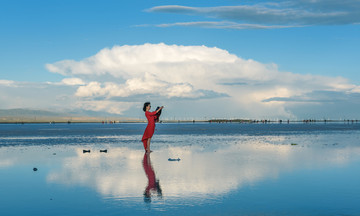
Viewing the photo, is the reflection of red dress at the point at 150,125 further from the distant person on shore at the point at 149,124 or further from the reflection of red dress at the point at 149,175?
the reflection of red dress at the point at 149,175

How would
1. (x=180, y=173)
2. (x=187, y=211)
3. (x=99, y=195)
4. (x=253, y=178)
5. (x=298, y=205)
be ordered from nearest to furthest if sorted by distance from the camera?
(x=187, y=211) < (x=298, y=205) < (x=99, y=195) < (x=253, y=178) < (x=180, y=173)

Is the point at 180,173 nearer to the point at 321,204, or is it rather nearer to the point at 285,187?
the point at 285,187

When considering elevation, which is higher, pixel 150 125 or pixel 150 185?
pixel 150 125

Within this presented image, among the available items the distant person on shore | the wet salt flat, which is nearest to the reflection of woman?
the wet salt flat

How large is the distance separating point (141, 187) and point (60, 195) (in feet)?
8.39

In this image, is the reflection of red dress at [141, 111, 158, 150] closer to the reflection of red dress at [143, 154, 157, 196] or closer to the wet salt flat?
the reflection of red dress at [143, 154, 157, 196]

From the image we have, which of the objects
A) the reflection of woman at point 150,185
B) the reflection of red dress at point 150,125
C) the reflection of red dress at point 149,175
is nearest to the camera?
the reflection of woman at point 150,185

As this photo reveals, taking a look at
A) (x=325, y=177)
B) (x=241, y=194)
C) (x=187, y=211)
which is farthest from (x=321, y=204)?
(x=325, y=177)

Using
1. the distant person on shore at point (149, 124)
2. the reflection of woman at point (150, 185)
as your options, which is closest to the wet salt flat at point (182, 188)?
the reflection of woman at point (150, 185)

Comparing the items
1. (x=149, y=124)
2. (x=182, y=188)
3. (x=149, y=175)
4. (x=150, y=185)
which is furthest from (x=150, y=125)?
(x=182, y=188)

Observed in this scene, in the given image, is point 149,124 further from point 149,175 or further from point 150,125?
point 149,175

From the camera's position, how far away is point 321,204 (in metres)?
11.1

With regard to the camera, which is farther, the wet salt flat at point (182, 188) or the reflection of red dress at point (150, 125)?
the reflection of red dress at point (150, 125)

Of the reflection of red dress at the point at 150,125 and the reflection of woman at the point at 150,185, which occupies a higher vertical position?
the reflection of red dress at the point at 150,125
